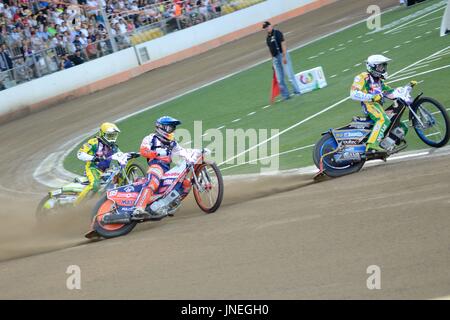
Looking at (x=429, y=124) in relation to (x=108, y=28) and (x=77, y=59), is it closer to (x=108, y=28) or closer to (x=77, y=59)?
Result: (x=77, y=59)

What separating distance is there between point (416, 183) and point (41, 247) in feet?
19.0

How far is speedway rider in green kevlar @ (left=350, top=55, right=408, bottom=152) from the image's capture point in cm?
1209

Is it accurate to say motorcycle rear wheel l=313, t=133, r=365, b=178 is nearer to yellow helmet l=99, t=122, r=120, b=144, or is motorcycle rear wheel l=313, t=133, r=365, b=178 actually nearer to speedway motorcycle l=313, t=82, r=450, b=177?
speedway motorcycle l=313, t=82, r=450, b=177

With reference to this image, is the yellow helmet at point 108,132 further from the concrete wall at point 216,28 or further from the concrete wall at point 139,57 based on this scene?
the concrete wall at point 216,28

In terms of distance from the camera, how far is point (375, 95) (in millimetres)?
12156

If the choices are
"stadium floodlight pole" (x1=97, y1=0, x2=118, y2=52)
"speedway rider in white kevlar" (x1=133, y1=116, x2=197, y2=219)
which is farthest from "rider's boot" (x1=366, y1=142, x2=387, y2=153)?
"stadium floodlight pole" (x1=97, y1=0, x2=118, y2=52)

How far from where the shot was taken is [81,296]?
27.4ft

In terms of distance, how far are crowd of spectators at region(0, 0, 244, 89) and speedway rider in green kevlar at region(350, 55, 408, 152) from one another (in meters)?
20.8

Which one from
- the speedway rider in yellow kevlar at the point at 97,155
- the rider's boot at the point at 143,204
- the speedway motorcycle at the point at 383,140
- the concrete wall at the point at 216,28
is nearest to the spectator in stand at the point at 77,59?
the concrete wall at the point at 216,28

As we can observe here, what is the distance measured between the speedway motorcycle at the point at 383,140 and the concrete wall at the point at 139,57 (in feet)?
64.3

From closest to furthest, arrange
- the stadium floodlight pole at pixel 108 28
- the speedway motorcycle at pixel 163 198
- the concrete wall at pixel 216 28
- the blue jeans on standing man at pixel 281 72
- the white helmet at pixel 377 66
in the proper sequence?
1. the speedway motorcycle at pixel 163 198
2. the white helmet at pixel 377 66
3. the blue jeans on standing man at pixel 281 72
4. the stadium floodlight pole at pixel 108 28
5. the concrete wall at pixel 216 28

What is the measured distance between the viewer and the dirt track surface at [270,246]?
7.21 m

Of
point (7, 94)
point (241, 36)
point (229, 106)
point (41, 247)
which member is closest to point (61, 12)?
point (7, 94)
